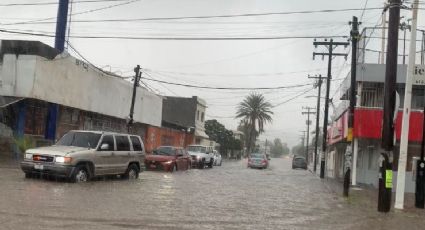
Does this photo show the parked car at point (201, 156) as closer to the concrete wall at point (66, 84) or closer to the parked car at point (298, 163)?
the concrete wall at point (66, 84)

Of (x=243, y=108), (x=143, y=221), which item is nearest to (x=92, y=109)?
(x=143, y=221)

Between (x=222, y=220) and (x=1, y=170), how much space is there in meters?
12.1

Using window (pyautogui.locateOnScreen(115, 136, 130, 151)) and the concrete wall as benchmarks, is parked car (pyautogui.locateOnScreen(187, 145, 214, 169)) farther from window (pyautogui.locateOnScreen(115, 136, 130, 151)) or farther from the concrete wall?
window (pyautogui.locateOnScreen(115, 136, 130, 151))

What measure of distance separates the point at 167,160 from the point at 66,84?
6811mm

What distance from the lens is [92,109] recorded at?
35.7m

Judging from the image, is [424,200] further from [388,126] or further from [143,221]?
[143,221]

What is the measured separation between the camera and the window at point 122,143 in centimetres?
2142

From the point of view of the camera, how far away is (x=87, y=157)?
62.5 feet

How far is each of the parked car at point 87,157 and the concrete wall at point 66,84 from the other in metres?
7.90

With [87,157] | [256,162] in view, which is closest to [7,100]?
[87,157]

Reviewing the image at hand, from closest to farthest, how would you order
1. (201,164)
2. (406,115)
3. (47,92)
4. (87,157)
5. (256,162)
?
(406,115), (87,157), (47,92), (201,164), (256,162)

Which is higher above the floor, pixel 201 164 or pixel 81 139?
pixel 81 139

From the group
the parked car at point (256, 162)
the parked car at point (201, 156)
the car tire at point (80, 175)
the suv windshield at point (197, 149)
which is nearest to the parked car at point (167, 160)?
the parked car at point (201, 156)

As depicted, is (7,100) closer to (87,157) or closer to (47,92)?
(47,92)
